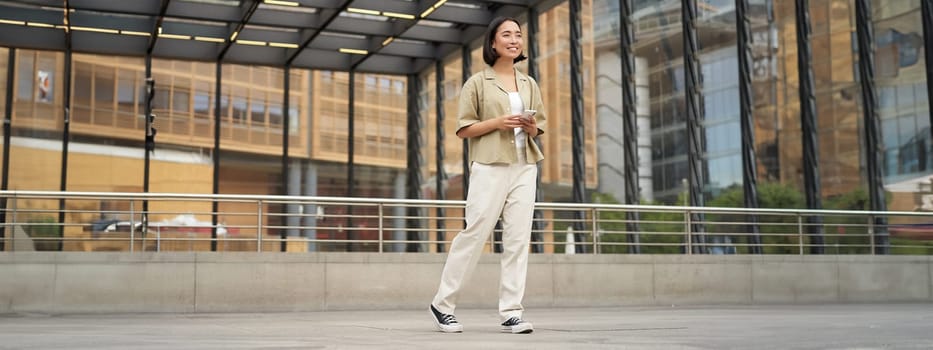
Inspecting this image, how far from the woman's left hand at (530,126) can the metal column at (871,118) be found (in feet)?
26.8

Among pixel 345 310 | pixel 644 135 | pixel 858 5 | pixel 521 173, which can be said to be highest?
pixel 858 5

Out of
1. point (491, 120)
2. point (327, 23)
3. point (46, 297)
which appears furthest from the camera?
point (327, 23)

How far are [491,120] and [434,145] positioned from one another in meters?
15.9

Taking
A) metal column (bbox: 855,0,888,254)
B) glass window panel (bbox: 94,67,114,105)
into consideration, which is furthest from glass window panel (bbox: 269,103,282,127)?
metal column (bbox: 855,0,888,254)

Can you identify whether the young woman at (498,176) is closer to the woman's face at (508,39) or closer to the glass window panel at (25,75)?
the woman's face at (508,39)

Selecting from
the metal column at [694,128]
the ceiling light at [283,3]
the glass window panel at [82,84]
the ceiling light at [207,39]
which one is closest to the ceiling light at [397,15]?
the ceiling light at [283,3]

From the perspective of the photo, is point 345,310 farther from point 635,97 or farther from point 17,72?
point 17,72

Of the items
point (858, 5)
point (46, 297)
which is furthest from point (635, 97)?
point (46, 297)

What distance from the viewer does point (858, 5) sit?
12.4 metres

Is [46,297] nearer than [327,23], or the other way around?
[46,297]

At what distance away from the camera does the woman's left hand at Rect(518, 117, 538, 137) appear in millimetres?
4988

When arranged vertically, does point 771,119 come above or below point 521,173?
above

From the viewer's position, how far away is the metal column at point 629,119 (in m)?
14.8

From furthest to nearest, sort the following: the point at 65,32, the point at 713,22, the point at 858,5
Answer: the point at 65,32 < the point at 713,22 < the point at 858,5
